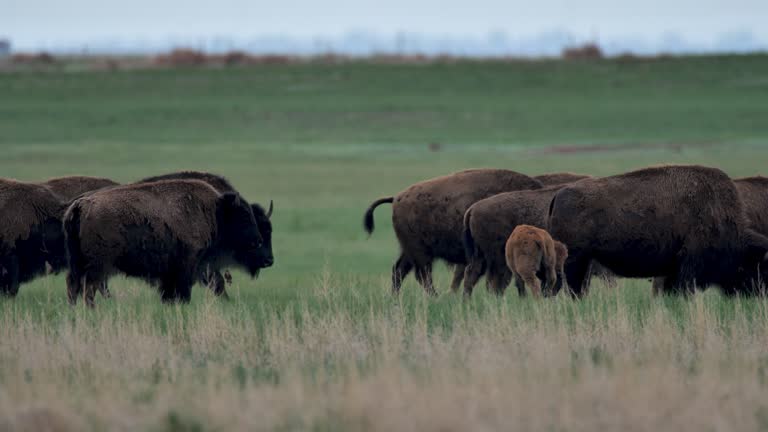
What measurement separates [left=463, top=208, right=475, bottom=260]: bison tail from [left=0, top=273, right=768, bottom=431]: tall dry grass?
4.82 ft

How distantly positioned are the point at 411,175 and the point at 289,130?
14818 millimetres

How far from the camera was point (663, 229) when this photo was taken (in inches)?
477

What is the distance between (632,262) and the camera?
12141 mm

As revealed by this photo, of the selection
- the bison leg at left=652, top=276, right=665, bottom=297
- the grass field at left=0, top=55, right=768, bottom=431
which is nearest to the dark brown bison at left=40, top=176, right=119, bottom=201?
the grass field at left=0, top=55, right=768, bottom=431

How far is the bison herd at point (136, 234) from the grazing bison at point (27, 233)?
10 mm

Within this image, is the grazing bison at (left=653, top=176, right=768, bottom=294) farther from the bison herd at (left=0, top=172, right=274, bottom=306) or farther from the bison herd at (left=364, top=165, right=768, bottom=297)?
the bison herd at (left=0, top=172, right=274, bottom=306)

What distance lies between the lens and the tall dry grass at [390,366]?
7355 mm

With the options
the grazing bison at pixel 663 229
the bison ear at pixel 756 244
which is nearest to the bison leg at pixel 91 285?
the grazing bison at pixel 663 229

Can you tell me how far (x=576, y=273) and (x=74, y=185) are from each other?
6.06 meters

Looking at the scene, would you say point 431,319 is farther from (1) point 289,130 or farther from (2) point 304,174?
(1) point 289,130

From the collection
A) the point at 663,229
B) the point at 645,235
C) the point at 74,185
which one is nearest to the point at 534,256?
the point at 645,235

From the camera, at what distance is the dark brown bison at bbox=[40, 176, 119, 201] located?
1479cm

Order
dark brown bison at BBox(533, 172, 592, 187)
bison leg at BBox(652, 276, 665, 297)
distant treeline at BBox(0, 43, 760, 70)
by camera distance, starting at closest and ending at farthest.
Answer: bison leg at BBox(652, 276, 665, 297), dark brown bison at BBox(533, 172, 592, 187), distant treeline at BBox(0, 43, 760, 70)

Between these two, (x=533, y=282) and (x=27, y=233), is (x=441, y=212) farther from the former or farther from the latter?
(x=27, y=233)
